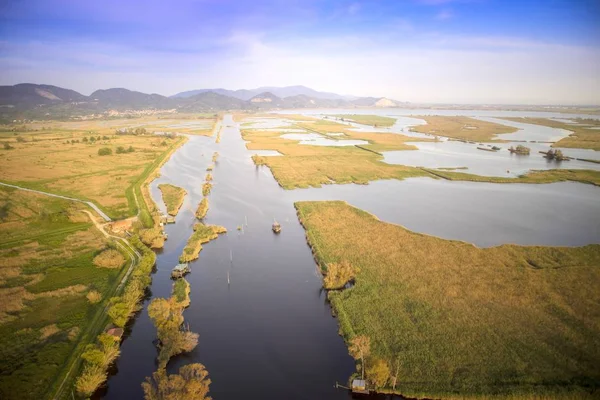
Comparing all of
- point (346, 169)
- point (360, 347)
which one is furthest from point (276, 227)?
point (346, 169)

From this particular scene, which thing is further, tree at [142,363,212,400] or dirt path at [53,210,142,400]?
dirt path at [53,210,142,400]

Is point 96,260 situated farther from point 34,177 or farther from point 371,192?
point 34,177

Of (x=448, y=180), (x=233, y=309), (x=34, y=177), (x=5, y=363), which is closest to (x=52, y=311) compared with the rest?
(x=5, y=363)

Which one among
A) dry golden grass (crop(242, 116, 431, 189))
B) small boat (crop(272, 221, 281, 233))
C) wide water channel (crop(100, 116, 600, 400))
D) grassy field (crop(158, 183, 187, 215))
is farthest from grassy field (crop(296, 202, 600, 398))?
dry golden grass (crop(242, 116, 431, 189))

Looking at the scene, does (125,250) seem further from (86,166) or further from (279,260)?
(86,166)

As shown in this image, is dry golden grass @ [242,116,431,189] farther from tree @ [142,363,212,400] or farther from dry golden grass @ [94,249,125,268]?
tree @ [142,363,212,400]

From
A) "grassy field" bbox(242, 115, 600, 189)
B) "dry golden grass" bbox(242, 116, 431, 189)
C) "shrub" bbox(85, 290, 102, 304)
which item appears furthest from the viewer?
"dry golden grass" bbox(242, 116, 431, 189)

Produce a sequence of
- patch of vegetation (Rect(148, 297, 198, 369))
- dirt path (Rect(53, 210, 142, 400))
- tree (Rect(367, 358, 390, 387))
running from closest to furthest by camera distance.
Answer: tree (Rect(367, 358, 390, 387))
dirt path (Rect(53, 210, 142, 400))
patch of vegetation (Rect(148, 297, 198, 369))

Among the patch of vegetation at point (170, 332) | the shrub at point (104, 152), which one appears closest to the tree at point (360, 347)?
the patch of vegetation at point (170, 332)
